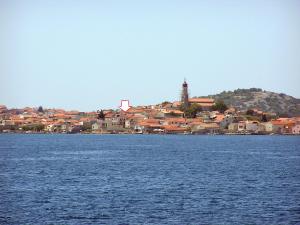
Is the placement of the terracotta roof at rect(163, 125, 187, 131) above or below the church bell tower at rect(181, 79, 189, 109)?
below

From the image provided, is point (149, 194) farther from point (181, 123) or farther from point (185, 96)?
point (185, 96)

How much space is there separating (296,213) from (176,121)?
477 ft

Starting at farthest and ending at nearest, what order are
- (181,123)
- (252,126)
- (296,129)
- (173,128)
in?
(181,123) < (173,128) < (252,126) < (296,129)

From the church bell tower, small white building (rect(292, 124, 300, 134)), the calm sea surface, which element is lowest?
the calm sea surface

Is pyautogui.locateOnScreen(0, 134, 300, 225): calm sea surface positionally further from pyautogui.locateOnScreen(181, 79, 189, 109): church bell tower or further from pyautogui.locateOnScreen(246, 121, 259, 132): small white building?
pyautogui.locateOnScreen(181, 79, 189, 109): church bell tower

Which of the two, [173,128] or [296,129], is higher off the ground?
[173,128]

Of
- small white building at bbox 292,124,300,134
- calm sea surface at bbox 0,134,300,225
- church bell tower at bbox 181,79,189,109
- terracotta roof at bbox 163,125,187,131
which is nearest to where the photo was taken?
calm sea surface at bbox 0,134,300,225

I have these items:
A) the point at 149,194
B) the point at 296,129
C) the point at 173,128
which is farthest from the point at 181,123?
the point at 149,194

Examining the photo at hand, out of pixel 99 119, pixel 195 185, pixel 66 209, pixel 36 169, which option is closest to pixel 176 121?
pixel 99 119

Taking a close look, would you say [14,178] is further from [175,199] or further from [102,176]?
[175,199]

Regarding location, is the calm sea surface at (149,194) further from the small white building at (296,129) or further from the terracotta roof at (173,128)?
the terracotta roof at (173,128)

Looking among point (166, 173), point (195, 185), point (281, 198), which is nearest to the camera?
point (281, 198)

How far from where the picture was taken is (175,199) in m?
36.2

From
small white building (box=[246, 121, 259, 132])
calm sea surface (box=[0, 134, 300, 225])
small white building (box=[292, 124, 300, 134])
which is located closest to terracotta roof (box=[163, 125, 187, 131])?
small white building (box=[246, 121, 259, 132])
